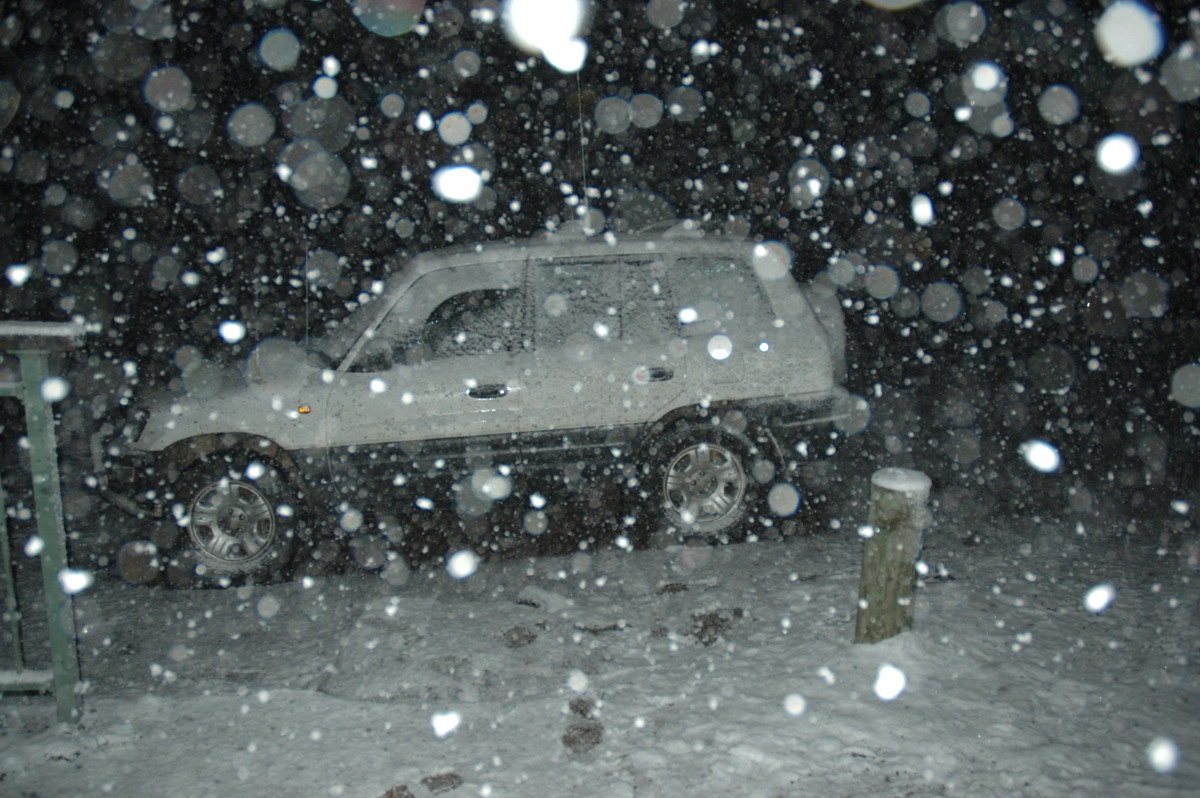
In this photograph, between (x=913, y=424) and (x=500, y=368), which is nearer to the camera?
(x=500, y=368)

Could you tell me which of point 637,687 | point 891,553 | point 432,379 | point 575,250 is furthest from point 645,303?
point 637,687

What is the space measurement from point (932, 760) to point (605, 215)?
7449 mm

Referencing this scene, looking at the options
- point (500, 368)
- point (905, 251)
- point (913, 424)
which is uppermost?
point (905, 251)

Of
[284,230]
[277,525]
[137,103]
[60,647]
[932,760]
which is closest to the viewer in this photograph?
[932,760]

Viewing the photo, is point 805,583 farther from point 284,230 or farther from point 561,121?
point 284,230

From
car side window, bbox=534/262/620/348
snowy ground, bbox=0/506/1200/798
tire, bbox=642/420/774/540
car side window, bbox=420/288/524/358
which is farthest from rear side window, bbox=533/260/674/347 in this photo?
snowy ground, bbox=0/506/1200/798

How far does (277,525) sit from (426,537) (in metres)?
0.84

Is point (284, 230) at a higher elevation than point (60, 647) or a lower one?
higher

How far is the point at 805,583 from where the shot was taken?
386cm

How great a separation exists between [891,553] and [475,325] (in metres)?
2.51

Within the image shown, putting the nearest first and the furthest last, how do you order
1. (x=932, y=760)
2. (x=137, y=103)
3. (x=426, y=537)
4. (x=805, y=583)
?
(x=932, y=760) < (x=805, y=583) < (x=426, y=537) < (x=137, y=103)

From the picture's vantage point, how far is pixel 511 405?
4211mm

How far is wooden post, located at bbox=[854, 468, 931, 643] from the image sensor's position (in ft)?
9.44

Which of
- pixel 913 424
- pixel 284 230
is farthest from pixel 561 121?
pixel 913 424
